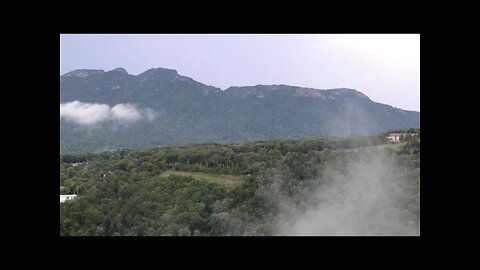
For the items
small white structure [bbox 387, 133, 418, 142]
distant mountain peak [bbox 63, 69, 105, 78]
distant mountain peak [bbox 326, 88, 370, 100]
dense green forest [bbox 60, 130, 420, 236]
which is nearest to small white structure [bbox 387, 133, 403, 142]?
small white structure [bbox 387, 133, 418, 142]

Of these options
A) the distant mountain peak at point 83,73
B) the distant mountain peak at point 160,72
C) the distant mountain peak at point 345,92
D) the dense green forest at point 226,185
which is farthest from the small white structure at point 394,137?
the distant mountain peak at point 83,73

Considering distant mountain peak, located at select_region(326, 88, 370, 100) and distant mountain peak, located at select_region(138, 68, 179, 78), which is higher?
distant mountain peak, located at select_region(138, 68, 179, 78)

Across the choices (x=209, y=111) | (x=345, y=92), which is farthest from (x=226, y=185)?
(x=345, y=92)

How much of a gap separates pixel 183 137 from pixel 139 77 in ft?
15.7

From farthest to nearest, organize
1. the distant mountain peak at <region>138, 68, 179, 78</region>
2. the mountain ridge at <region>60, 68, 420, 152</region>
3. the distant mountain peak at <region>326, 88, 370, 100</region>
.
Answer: the distant mountain peak at <region>138, 68, 179, 78</region>, the distant mountain peak at <region>326, 88, 370, 100</region>, the mountain ridge at <region>60, 68, 420, 152</region>

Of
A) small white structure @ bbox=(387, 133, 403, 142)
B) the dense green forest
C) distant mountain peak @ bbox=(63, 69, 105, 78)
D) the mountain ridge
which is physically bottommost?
the dense green forest

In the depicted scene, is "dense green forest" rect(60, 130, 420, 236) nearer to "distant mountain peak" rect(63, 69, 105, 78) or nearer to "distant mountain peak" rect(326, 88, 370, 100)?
"distant mountain peak" rect(326, 88, 370, 100)

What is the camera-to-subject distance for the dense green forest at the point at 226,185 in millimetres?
6520

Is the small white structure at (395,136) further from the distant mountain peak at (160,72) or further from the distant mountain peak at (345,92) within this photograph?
the distant mountain peak at (160,72)

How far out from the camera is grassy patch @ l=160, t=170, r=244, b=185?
312 inches

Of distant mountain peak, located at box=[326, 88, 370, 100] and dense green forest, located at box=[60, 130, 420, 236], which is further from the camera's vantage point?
distant mountain peak, located at box=[326, 88, 370, 100]

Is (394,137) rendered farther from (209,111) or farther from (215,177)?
(209,111)
